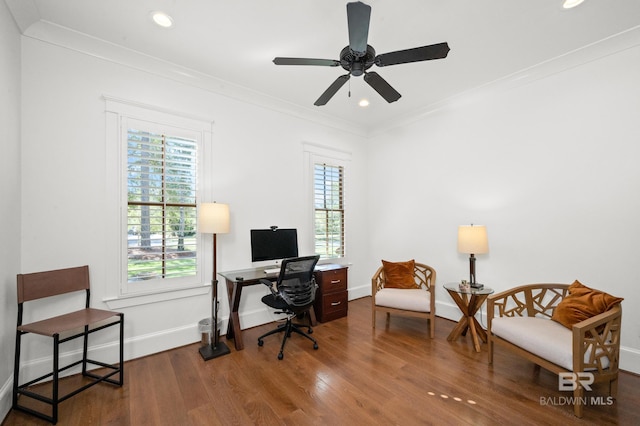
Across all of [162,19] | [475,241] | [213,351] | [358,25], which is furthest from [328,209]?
[162,19]

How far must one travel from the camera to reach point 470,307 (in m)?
2.97

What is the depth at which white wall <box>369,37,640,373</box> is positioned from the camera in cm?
250

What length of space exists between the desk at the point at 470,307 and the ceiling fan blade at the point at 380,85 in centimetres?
224

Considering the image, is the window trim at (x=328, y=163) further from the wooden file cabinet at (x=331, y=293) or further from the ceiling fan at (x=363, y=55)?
the ceiling fan at (x=363, y=55)

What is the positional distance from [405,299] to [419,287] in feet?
2.25

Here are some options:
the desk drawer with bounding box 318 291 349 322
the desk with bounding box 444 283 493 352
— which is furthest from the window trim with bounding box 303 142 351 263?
the desk with bounding box 444 283 493 352

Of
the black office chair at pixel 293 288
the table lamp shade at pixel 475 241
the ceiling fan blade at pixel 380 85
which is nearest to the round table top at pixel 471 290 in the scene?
the table lamp shade at pixel 475 241

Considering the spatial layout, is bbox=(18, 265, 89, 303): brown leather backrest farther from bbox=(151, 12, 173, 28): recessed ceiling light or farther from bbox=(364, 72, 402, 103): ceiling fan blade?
bbox=(364, 72, 402, 103): ceiling fan blade

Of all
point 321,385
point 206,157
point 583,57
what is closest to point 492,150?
point 583,57

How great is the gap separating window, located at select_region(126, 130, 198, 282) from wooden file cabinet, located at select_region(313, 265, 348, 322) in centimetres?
164

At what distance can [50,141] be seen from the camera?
92.8 inches

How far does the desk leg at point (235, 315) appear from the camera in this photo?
2.87m

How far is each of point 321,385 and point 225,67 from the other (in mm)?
3390

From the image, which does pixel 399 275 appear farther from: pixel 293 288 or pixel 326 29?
pixel 326 29
